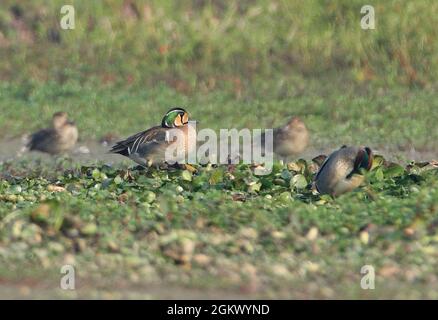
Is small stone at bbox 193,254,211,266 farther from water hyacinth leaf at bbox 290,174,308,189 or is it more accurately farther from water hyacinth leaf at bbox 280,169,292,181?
water hyacinth leaf at bbox 280,169,292,181

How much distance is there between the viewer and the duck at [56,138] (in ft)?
46.8

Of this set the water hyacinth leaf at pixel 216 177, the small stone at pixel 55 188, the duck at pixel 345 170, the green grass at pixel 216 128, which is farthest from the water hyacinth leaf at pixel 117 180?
the duck at pixel 345 170

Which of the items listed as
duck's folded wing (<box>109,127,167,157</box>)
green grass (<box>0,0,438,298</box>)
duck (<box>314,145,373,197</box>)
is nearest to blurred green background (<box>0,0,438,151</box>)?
green grass (<box>0,0,438,298</box>)

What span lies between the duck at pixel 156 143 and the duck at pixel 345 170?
2145mm

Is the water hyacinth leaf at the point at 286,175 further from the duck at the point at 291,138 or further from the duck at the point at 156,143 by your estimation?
the duck at the point at 291,138

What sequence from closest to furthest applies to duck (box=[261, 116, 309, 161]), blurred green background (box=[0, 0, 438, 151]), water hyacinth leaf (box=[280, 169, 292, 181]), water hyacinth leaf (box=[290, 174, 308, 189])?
water hyacinth leaf (box=[290, 174, 308, 189])
water hyacinth leaf (box=[280, 169, 292, 181])
duck (box=[261, 116, 309, 161])
blurred green background (box=[0, 0, 438, 151])

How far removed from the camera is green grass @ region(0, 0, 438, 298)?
858 centimetres

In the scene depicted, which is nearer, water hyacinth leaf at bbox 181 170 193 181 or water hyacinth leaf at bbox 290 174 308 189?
water hyacinth leaf at bbox 290 174 308 189

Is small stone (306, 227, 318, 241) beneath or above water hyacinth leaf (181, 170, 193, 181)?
beneath

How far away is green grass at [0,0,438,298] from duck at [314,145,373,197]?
15 cm

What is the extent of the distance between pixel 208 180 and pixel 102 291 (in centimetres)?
310

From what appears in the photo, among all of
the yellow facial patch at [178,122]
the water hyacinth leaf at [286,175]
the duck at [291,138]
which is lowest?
the water hyacinth leaf at [286,175]

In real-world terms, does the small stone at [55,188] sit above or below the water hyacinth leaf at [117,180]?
below

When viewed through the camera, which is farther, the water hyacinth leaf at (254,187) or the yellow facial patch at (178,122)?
the yellow facial patch at (178,122)
